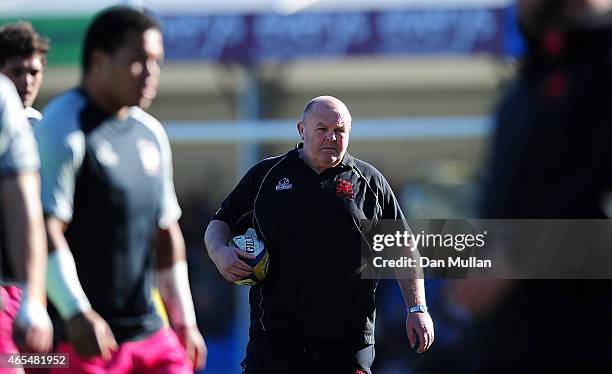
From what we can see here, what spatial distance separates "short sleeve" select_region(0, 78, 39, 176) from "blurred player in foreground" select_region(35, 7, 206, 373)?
0.45 meters

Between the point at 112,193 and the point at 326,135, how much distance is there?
1353mm

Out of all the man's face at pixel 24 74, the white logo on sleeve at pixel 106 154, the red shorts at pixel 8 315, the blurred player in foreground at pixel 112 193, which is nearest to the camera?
the blurred player in foreground at pixel 112 193

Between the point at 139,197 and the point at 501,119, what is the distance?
1.91 meters

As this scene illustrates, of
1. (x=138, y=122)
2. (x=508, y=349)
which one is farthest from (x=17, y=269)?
(x=508, y=349)

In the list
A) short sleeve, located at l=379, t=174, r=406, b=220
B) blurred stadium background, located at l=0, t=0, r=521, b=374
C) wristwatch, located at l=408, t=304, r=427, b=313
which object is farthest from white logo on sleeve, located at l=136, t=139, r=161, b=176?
blurred stadium background, located at l=0, t=0, r=521, b=374

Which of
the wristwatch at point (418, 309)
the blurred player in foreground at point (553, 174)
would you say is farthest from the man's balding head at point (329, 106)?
the blurred player in foreground at point (553, 174)

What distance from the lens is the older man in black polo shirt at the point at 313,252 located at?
5.90 meters

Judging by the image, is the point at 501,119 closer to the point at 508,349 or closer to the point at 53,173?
the point at 508,349

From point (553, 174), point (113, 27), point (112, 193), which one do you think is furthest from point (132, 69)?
point (553, 174)

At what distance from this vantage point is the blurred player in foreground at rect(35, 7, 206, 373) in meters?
4.99

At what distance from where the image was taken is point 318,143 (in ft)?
20.0

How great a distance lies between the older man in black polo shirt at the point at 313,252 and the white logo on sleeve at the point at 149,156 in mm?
763

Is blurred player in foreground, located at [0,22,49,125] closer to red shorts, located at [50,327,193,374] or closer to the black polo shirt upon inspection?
the black polo shirt

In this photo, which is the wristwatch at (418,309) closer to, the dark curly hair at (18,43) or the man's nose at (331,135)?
the man's nose at (331,135)
